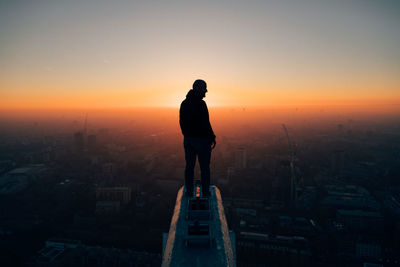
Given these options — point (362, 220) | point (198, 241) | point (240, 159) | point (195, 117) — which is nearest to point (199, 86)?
point (195, 117)

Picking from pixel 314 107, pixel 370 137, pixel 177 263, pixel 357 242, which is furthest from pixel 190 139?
pixel 314 107

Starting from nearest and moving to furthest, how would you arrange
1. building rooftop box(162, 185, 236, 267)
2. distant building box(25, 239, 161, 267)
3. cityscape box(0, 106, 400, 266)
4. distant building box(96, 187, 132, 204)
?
building rooftop box(162, 185, 236, 267)
distant building box(25, 239, 161, 267)
cityscape box(0, 106, 400, 266)
distant building box(96, 187, 132, 204)

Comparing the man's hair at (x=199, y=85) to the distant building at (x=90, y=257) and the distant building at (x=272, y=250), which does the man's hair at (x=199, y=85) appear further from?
the distant building at (x=272, y=250)

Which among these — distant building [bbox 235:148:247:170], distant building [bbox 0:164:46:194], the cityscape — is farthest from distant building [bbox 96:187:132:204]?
distant building [bbox 235:148:247:170]

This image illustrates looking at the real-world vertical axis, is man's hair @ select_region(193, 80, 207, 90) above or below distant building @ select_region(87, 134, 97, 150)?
above

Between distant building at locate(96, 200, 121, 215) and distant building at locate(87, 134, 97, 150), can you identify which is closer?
distant building at locate(96, 200, 121, 215)

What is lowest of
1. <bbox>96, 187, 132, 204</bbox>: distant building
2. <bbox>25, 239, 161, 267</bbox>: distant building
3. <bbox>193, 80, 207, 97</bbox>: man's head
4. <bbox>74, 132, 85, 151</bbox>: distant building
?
<bbox>25, 239, 161, 267</bbox>: distant building

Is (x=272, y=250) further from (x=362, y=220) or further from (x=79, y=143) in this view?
(x=79, y=143)

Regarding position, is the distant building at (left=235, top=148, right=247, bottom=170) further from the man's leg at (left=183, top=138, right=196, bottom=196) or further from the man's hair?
the man's hair
